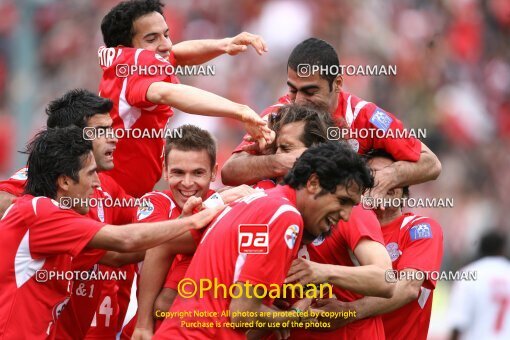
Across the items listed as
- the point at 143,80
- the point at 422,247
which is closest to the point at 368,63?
the point at 422,247

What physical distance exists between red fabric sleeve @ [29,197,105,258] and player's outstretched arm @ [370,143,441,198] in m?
1.90

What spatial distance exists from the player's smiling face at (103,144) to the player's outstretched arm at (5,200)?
0.57m

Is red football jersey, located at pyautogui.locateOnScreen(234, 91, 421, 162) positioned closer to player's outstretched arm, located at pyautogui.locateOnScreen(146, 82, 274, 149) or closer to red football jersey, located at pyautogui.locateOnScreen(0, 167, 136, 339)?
player's outstretched arm, located at pyautogui.locateOnScreen(146, 82, 274, 149)

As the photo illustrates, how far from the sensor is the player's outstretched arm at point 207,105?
6.20m

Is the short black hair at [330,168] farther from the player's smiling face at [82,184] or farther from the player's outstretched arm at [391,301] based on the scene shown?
the player's smiling face at [82,184]

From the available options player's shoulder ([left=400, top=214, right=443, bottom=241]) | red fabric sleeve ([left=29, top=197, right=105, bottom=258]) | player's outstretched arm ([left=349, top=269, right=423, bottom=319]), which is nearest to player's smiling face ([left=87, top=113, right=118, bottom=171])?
red fabric sleeve ([left=29, top=197, right=105, bottom=258])

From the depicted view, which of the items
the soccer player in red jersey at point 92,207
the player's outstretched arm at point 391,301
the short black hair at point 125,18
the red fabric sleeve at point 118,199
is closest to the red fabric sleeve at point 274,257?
the player's outstretched arm at point 391,301

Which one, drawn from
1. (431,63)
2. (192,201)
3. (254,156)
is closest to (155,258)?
(192,201)

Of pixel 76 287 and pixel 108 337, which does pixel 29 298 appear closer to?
pixel 76 287

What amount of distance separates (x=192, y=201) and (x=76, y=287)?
123 centimetres

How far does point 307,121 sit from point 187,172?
781mm

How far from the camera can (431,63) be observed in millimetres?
13266

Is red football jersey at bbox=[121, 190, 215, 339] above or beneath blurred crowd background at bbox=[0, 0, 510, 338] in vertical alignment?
beneath

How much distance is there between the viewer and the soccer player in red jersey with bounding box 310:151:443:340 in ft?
22.0
